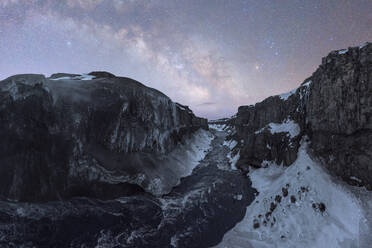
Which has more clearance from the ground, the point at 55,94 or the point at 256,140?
the point at 55,94

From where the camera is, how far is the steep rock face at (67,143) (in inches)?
634

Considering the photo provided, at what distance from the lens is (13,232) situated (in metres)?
12.3

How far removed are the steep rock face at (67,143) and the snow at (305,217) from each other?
11844mm

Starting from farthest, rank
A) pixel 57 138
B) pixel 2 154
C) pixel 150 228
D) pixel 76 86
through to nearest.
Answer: pixel 76 86 < pixel 57 138 < pixel 2 154 < pixel 150 228

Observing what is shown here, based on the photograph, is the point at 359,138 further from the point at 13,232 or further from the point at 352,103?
the point at 13,232

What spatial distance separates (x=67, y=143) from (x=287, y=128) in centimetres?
3225

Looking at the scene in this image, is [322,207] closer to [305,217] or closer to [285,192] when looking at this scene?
[305,217]

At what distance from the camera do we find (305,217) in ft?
42.3

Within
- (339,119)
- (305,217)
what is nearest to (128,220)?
(305,217)

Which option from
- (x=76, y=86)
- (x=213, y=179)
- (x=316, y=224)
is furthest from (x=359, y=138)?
(x=76, y=86)

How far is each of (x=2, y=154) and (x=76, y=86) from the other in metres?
11.0

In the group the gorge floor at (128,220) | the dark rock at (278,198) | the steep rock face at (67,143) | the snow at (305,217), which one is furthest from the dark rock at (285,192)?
the steep rock face at (67,143)

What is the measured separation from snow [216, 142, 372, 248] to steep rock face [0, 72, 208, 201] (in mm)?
11844

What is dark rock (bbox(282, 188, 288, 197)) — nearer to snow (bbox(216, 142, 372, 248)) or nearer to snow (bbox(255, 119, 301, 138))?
snow (bbox(216, 142, 372, 248))
